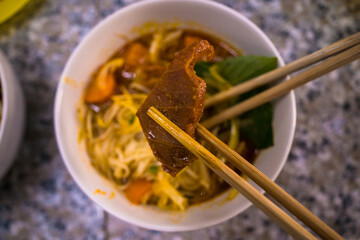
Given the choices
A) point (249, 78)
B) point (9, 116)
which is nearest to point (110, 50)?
point (9, 116)

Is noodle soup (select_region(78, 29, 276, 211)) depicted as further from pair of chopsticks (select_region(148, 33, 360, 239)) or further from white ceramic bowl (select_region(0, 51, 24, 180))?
white ceramic bowl (select_region(0, 51, 24, 180))

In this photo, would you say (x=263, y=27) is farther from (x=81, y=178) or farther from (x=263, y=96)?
(x=81, y=178)

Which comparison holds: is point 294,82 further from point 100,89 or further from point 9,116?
point 9,116

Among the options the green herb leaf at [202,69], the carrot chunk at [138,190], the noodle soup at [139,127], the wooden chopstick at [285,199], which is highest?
the wooden chopstick at [285,199]

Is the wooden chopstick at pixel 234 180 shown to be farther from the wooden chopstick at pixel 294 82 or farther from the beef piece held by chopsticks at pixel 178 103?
the wooden chopstick at pixel 294 82

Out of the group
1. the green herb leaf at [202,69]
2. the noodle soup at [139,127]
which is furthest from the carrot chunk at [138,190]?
the green herb leaf at [202,69]

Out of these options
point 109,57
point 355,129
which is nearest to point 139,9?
point 109,57

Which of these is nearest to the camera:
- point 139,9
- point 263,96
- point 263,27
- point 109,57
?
point 263,96
